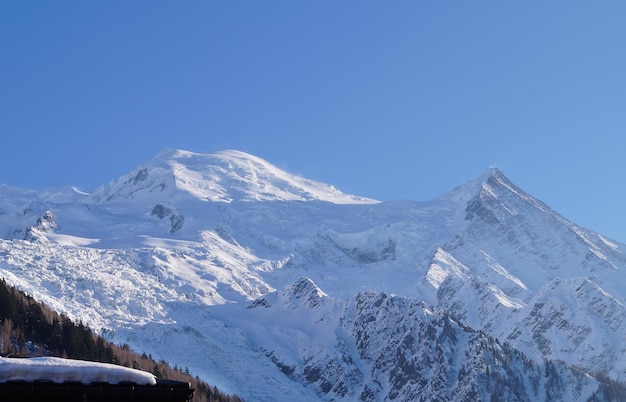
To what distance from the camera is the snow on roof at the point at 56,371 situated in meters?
22.5

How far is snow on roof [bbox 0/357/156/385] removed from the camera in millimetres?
22453

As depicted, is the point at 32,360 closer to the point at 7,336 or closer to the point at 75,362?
the point at 75,362

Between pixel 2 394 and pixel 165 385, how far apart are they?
10.7 feet

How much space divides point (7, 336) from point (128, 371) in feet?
596

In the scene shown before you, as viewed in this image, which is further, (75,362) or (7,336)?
(7,336)

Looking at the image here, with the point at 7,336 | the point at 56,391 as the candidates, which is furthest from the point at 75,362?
the point at 7,336

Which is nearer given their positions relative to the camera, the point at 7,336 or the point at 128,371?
the point at 128,371

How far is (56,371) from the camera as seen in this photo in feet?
73.9

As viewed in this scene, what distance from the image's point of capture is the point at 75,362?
72.5ft

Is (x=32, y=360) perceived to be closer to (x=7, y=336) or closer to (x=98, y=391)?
(x=98, y=391)

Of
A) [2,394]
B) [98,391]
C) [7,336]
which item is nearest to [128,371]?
[98,391]

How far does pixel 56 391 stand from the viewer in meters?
22.6

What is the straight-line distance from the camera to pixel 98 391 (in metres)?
22.9

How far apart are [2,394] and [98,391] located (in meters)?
1.92
